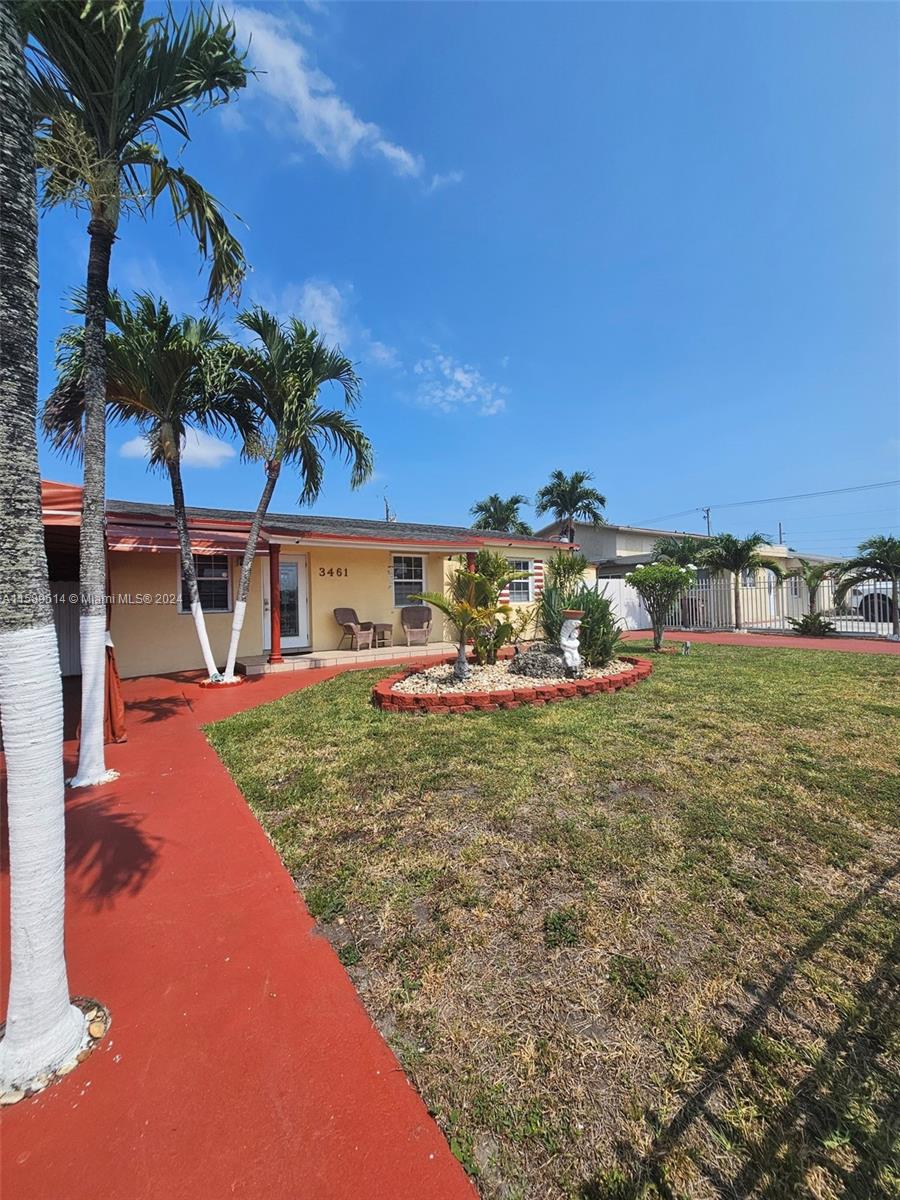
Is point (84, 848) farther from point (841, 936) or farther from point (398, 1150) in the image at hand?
point (841, 936)

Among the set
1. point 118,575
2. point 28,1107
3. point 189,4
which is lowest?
point 28,1107

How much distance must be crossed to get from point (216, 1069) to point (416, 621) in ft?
36.2

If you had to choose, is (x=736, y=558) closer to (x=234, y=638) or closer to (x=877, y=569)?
(x=877, y=569)

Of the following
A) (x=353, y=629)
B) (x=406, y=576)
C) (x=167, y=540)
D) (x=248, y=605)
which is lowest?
(x=353, y=629)

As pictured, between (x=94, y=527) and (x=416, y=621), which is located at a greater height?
(x=94, y=527)

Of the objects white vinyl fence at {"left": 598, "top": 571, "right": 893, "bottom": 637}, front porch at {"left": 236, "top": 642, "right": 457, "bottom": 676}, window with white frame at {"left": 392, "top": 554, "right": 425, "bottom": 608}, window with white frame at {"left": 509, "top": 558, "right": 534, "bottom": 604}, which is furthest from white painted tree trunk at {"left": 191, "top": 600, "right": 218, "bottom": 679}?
white vinyl fence at {"left": 598, "top": 571, "right": 893, "bottom": 637}

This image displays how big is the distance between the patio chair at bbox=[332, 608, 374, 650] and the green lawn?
669cm

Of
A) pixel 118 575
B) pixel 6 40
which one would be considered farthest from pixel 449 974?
pixel 118 575

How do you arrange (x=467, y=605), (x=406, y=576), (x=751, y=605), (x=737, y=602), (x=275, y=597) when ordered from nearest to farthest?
(x=467, y=605)
(x=275, y=597)
(x=406, y=576)
(x=737, y=602)
(x=751, y=605)

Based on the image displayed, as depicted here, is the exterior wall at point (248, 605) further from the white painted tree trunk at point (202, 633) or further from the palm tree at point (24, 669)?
the palm tree at point (24, 669)

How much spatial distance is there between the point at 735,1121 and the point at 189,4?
26.0 feet

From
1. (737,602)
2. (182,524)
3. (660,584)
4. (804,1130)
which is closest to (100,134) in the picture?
(182,524)

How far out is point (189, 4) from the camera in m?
4.20

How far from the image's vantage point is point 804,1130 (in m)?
1.49
